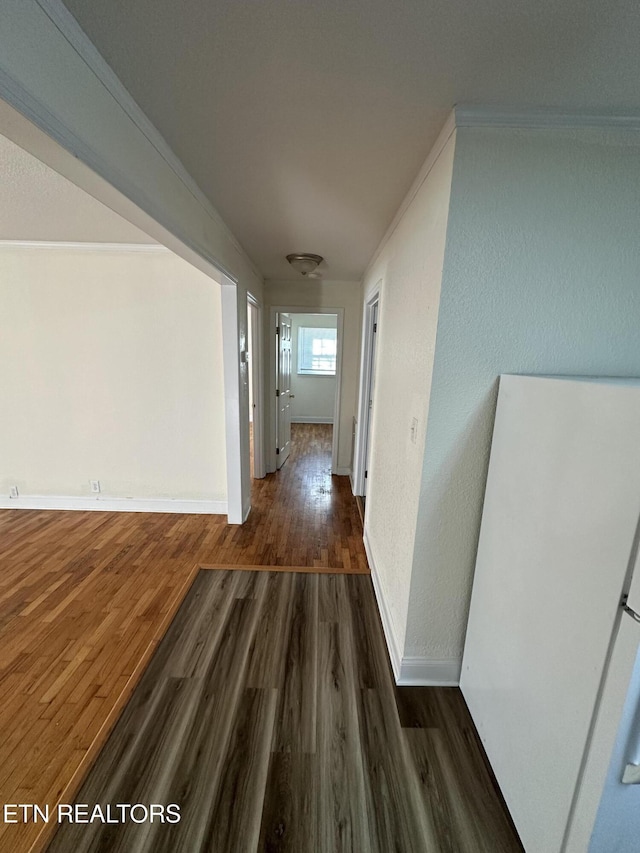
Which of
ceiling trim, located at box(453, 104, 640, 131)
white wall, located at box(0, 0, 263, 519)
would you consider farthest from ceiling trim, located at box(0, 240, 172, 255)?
ceiling trim, located at box(453, 104, 640, 131)

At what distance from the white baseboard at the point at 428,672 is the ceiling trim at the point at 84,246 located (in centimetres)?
328

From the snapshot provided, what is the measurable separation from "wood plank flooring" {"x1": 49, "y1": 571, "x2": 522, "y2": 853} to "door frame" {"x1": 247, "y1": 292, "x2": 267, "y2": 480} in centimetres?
233

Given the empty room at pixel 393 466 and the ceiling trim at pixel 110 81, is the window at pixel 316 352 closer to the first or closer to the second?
the empty room at pixel 393 466

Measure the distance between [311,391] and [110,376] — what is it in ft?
15.1

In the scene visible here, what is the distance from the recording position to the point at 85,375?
2928 mm

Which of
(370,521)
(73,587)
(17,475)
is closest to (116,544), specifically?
(73,587)

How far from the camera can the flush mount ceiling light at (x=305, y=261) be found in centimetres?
280

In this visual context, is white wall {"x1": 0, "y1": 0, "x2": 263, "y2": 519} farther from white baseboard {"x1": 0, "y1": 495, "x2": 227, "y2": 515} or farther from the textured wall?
white baseboard {"x1": 0, "y1": 495, "x2": 227, "y2": 515}

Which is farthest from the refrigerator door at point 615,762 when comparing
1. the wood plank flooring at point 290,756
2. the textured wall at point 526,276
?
the textured wall at point 526,276

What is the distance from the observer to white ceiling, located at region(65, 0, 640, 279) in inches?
31.6

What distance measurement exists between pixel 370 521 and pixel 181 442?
185 cm

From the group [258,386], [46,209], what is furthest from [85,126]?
[258,386]

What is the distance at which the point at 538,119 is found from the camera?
3.58ft

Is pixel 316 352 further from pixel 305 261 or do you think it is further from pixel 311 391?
pixel 305 261
